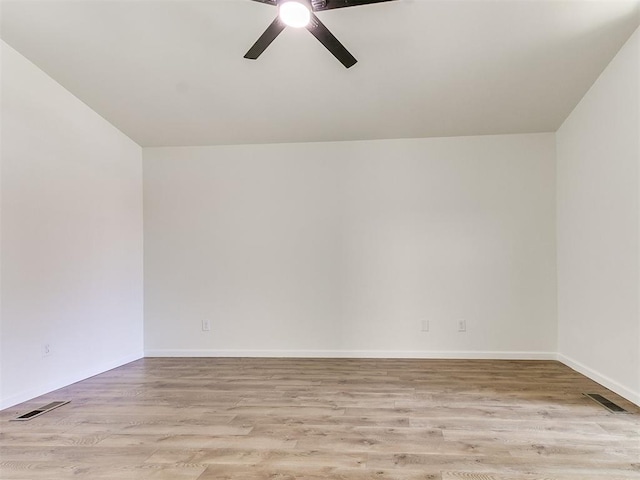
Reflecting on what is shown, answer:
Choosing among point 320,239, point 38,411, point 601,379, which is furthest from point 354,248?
point 38,411

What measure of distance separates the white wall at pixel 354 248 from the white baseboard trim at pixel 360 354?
15 millimetres

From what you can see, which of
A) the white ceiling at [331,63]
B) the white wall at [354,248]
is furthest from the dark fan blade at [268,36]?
the white wall at [354,248]

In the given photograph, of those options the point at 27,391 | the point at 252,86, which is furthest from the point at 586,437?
the point at 27,391

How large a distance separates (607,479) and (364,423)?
3.90ft

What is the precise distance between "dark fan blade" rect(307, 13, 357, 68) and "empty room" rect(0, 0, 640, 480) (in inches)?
0.6

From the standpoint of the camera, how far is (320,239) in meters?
4.46

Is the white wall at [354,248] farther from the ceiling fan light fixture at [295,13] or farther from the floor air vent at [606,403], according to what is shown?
the ceiling fan light fixture at [295,13]

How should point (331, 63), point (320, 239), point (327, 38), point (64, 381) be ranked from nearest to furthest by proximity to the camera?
point (327, 38)
point (331, 63)
point (64, 381)
point (320, 239)

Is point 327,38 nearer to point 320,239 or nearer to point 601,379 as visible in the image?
point 320,239

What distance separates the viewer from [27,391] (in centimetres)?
308

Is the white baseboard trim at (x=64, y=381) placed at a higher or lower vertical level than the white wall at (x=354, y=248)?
lower

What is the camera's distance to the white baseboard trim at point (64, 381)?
2.95 m

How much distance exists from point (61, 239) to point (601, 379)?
14.5ft

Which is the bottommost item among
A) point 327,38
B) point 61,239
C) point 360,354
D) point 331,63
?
point 360,354
